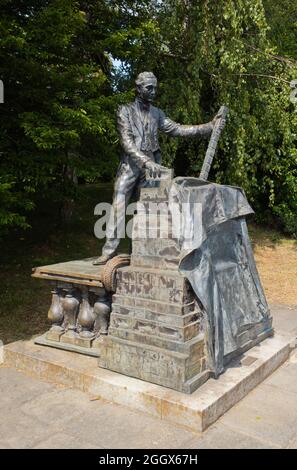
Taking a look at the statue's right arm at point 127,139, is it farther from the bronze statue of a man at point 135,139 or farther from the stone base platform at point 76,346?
the stone base platform at point 76,346

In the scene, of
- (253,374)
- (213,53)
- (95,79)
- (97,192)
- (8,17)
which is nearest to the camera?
(253,374)

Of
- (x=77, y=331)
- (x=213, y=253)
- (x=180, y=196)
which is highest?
(x=180, y=196)

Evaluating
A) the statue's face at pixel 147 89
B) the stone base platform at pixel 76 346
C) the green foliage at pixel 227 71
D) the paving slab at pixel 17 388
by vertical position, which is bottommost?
the paving slab at pixel 17 388

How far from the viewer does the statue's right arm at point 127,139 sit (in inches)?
169

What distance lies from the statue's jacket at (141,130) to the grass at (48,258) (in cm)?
257

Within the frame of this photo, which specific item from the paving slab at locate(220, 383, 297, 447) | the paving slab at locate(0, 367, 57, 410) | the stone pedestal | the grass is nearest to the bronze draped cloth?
the stone pedestal

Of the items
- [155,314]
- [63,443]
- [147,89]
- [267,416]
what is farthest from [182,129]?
[63,443]

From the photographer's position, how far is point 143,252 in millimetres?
4152

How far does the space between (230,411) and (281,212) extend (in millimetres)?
8974

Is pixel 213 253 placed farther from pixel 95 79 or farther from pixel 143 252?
pixel 95 79

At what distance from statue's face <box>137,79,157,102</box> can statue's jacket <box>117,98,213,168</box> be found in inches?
4.0

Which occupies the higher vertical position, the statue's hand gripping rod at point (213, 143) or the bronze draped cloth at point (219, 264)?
the statue's hand gripping rod at point (213, 143)

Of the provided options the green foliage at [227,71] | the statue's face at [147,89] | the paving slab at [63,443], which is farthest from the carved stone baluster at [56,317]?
the green foliage at [227,71]
